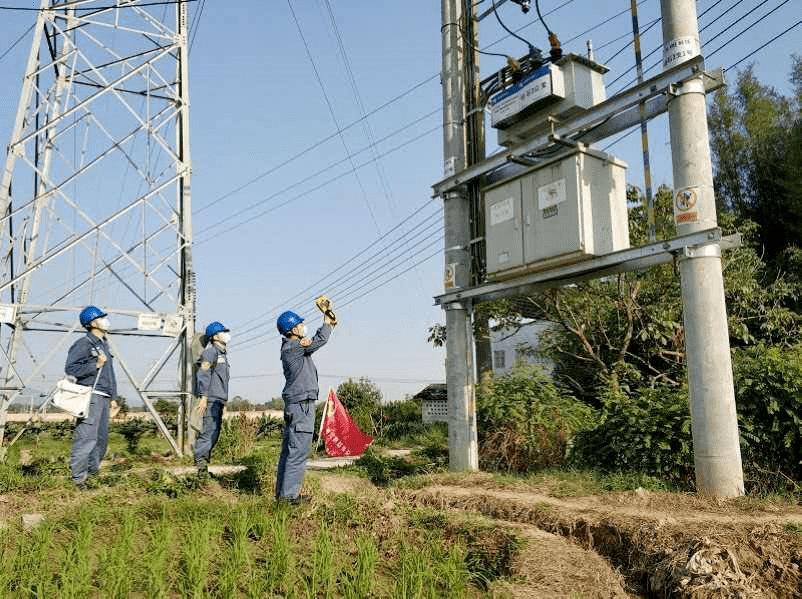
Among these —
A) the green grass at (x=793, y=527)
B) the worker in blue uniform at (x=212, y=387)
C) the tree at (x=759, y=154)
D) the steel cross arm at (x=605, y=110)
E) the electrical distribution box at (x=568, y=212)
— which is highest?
the tree at (x=759, y=154)

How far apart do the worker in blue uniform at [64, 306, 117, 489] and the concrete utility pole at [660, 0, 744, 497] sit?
6205mm

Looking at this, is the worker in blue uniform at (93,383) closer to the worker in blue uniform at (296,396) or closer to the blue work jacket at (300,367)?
the worker in blue uniform at (296,396)

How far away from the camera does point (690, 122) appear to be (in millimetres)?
6191

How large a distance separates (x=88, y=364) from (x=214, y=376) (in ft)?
5.37

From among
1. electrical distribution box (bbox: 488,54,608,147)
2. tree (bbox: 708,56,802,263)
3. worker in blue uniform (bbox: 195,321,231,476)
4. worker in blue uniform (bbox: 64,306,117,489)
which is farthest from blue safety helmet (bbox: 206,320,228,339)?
tree (bbox: 708,56,802,263)

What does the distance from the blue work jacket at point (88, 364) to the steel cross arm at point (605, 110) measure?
4.97 m

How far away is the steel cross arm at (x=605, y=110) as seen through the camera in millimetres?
6164

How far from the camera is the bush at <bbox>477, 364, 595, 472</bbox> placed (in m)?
8.50

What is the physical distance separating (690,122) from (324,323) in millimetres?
3888

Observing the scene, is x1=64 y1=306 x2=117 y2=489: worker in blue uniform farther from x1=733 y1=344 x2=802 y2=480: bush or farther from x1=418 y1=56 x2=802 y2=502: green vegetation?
x1=733 y1=344 x2=802 y2=480: bush

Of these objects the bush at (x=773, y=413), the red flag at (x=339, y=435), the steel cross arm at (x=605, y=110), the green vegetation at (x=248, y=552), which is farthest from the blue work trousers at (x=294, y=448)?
the red flag at (x=339, y=435)

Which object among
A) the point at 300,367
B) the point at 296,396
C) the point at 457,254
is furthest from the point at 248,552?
the point at 457,254

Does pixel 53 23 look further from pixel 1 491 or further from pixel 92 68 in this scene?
pixel 1 491

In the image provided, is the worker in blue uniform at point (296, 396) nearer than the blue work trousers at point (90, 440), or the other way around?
the worker in blue uniform at point (296, 396)
